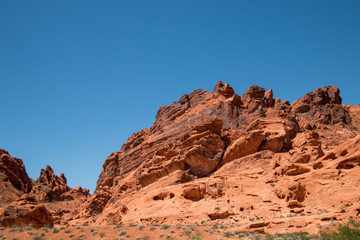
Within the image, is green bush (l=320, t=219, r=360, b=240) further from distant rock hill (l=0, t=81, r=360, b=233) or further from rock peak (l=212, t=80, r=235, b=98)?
rock peak (l=212, t=80, r=235, b=98)

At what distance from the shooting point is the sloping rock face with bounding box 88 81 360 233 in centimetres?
2856

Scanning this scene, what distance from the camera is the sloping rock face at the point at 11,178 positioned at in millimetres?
61600

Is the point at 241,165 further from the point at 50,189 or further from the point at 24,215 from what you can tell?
the point at 50,189

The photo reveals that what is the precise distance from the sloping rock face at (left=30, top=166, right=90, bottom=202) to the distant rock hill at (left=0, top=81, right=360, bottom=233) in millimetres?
463

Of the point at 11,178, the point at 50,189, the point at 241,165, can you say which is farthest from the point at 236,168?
the point at 11,178

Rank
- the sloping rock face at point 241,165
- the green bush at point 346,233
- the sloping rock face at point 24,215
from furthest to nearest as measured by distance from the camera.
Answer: the sloping rock face at point 241,165 → the sloping rock face at point 24,215 → the green bush at point 346,233

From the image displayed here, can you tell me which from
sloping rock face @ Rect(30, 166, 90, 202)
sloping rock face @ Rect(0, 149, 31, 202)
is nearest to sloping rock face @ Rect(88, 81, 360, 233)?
sloping rock face @ Rect(30, 166, 90, 202)

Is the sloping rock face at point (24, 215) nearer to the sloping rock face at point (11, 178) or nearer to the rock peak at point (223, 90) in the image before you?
the rock peak at point (223, 90)

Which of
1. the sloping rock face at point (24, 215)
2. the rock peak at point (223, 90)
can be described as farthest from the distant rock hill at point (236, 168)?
the sloping rock face at point (24, 215)

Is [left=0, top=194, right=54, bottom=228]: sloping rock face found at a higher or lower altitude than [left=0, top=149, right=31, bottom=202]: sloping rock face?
lower

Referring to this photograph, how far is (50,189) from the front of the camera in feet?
235

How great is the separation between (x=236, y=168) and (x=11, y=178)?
47.5 m

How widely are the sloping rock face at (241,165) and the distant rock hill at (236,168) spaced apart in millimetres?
99

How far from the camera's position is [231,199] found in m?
33.4
